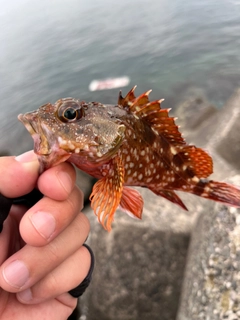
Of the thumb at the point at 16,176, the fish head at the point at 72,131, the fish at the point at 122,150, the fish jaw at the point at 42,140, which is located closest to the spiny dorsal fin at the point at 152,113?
the fish at the point at 122,150

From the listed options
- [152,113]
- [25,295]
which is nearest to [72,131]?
[152,113]

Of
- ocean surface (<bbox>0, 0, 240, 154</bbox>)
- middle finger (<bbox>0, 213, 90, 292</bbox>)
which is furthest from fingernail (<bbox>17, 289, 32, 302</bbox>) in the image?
ocean surface (<bbox>0, 0, 240, 154</bbox>)

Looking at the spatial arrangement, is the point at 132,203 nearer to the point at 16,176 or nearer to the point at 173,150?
the point at 173,150

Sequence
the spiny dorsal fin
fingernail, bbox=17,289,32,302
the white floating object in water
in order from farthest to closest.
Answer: the white floating object in water < the spiny dorsal fin < fingernail, bbox=17,289,32,302

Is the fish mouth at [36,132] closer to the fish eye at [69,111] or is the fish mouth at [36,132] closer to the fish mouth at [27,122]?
the fish mouth at [27,122]

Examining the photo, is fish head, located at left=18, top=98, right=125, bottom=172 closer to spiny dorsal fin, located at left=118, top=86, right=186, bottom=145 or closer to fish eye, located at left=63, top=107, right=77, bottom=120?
fish eye, located at left=63, top=107, right=77, bottom=120

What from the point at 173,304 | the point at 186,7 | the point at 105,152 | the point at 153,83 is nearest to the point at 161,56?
the point at 153,83

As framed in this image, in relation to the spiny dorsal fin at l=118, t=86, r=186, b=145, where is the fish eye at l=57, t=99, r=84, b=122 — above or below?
above
